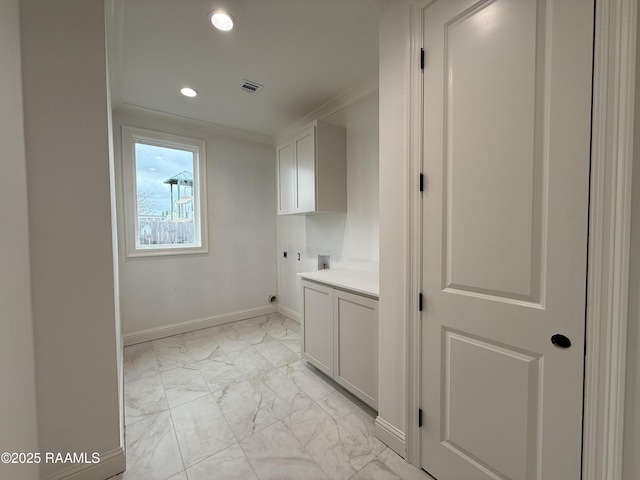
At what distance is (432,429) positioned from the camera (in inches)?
53.8

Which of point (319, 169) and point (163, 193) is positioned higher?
point (319, 169)

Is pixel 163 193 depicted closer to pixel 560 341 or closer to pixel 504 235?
pixel 504 235

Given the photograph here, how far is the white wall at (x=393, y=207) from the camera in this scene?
142 cm

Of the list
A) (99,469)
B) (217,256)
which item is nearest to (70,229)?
(99,469)

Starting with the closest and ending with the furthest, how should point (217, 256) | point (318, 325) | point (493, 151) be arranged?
point (493, 151)
point (318, 325)
point (217, 256)

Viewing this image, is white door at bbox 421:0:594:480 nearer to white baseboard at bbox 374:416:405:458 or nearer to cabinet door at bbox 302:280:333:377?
white baseboard at bbox 374:416:405:458

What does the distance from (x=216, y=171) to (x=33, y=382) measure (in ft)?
9.37

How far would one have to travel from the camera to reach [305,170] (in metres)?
2.86

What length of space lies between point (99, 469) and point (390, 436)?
160 cm

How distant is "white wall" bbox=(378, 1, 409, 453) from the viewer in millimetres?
1418

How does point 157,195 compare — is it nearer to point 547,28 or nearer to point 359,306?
point 359,306

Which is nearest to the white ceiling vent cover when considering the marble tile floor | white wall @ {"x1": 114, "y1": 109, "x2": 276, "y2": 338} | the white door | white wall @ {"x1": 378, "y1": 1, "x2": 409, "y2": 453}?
white wall @ {"x1": 114, "y1": 109, "x2": 276, "y2": 338}

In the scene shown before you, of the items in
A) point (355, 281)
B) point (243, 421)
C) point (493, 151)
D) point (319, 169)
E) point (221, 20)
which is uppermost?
point (221, 20)

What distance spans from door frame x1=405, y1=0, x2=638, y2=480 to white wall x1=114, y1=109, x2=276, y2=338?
3576mm
